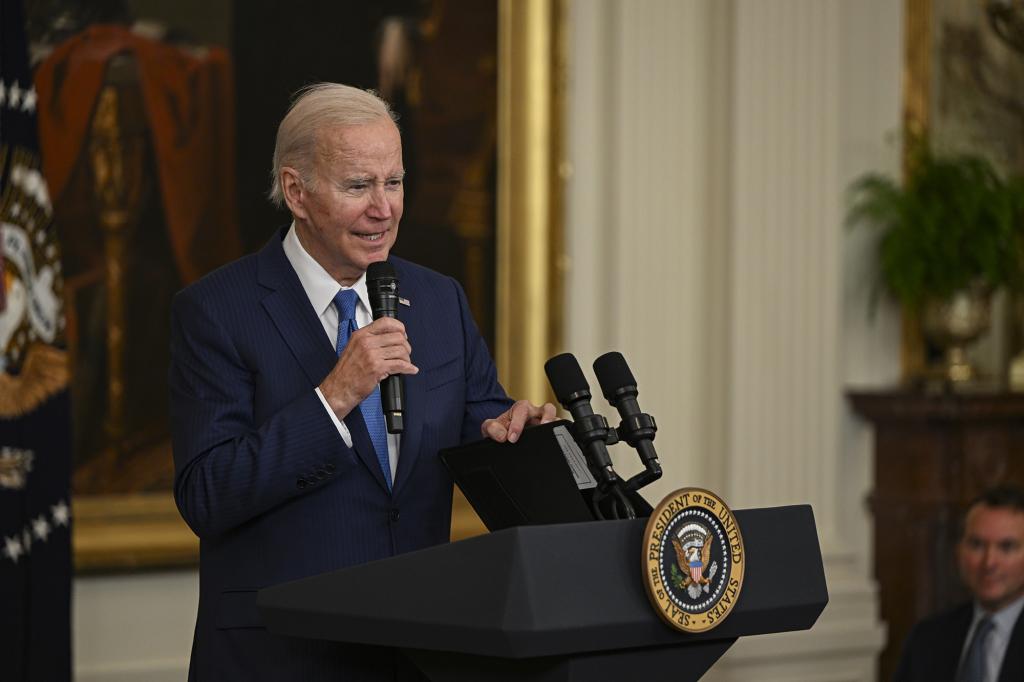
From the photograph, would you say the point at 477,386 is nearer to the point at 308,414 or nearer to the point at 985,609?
the point at 308,414

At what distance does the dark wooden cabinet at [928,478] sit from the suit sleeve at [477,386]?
144 inches

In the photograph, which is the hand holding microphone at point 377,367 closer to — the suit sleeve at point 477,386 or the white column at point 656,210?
the suit sleeve at point 477,386

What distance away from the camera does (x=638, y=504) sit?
7.72 ft

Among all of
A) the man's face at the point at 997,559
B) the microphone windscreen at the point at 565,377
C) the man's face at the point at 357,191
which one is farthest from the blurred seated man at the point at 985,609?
the man's face at the point at 357,191

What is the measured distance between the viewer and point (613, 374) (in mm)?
2385

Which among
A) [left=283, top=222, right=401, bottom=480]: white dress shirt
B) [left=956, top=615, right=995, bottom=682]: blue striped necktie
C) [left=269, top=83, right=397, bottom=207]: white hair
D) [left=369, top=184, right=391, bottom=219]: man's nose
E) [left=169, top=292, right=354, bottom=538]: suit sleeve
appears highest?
[left=269, top=83, right=397, bottom=207]: white hair

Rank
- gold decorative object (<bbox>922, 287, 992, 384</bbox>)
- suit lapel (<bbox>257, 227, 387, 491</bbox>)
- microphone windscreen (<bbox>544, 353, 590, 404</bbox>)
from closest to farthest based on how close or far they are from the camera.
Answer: microphone windscreen (<bbox>544, 353, 590, 404</bbox>), suit lapel (<bbox>257, 227, 387, 491</bbox>), gold decorative object (<bbox>922, 287, 992, 384</bbox>)

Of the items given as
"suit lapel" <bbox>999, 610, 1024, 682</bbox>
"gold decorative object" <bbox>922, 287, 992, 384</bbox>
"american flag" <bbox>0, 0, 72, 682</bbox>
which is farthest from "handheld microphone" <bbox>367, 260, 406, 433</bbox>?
"gold decorative object" <bbox>922, 287, 992, 384</bbox>

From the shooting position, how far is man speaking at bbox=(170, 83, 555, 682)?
7.69 feet

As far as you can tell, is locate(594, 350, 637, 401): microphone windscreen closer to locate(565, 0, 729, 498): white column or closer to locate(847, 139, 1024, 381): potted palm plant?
locate(565, 0, 729, 498): white column

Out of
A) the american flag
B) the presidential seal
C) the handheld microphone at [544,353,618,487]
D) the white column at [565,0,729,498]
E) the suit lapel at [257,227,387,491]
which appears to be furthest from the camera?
the white column at [565,0,729,498]

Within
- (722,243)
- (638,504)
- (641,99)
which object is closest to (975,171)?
(722,243)

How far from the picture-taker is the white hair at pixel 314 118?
2.57 meters

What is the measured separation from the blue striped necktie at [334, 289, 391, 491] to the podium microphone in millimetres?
414
